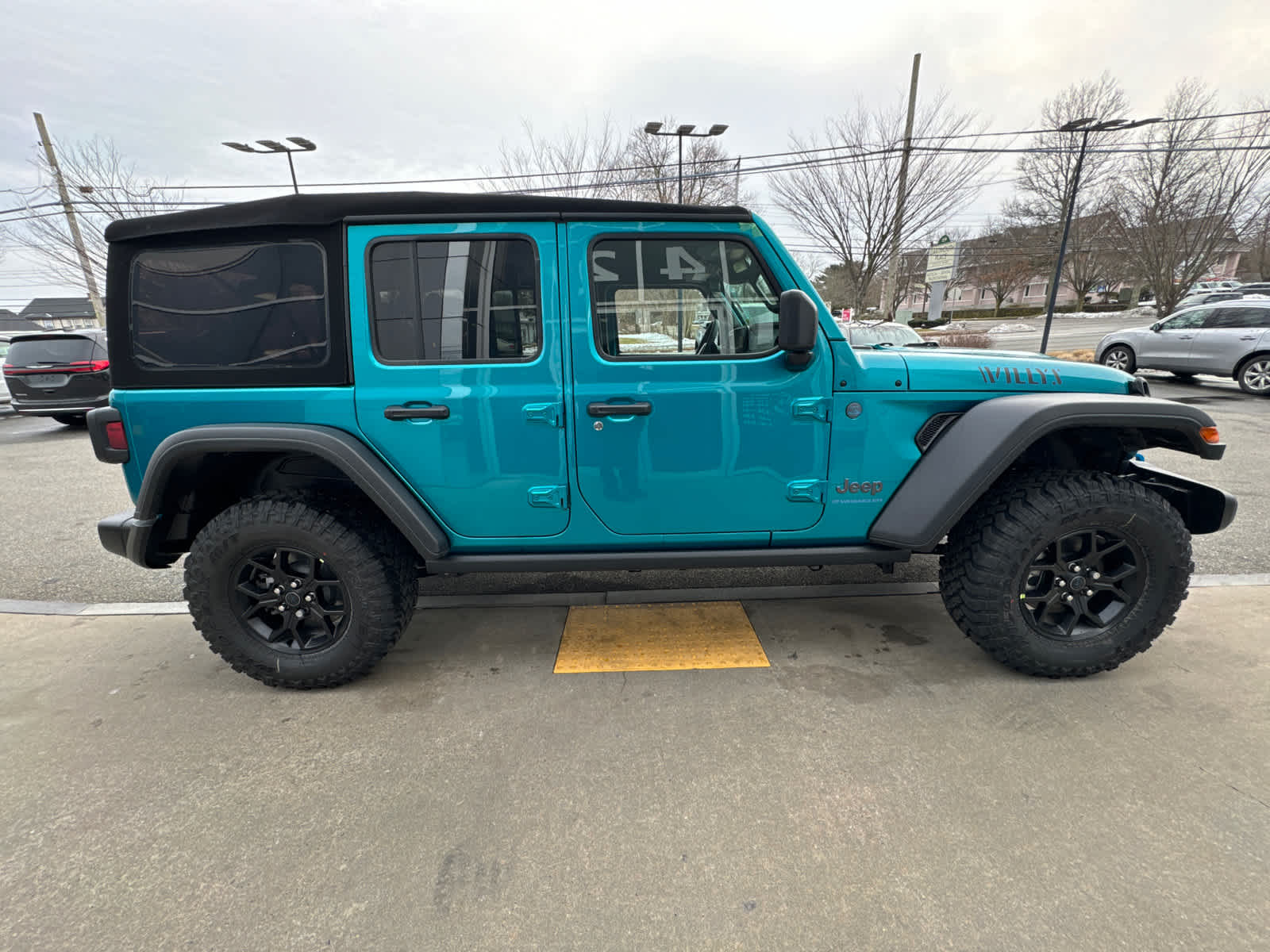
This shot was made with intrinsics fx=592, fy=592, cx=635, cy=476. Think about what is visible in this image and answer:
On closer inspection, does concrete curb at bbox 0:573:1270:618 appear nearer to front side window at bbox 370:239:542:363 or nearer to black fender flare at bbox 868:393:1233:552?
black fender flare at bbox 868:393:1233:552

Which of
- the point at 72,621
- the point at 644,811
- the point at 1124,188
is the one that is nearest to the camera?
the point at 644,811

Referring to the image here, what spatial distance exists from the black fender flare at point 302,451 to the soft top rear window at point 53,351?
9251mm

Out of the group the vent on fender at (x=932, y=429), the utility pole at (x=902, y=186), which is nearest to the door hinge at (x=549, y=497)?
the vent on fender at (x=932, y=429)

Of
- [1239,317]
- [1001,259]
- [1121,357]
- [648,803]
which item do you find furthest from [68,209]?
[1001,259]

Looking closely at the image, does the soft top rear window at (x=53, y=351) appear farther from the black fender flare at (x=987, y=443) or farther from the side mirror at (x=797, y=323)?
the black fender flare at (x=987, y=443)

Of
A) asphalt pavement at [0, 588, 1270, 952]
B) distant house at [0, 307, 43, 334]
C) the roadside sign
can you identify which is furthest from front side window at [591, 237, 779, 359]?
distant house at [0, 307, 43, 334]

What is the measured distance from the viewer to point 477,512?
7.95 feet

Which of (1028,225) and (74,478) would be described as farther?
(1028,225)

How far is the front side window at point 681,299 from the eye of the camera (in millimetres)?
2316

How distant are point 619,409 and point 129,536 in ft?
6.74

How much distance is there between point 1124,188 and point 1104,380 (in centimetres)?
2255

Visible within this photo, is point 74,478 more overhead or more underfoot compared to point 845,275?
more underfoot

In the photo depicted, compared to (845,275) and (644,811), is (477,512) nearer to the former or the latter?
(644,811)

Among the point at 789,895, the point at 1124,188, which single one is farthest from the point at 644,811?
the point at 1124,188
